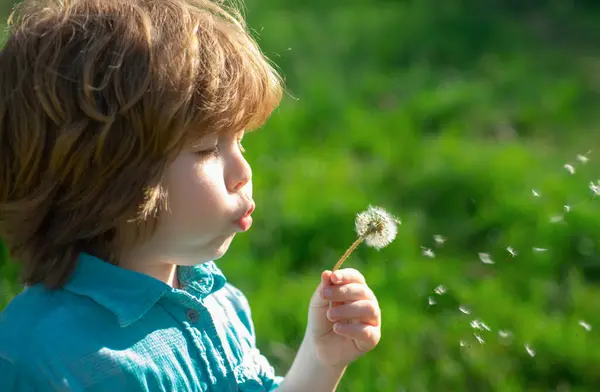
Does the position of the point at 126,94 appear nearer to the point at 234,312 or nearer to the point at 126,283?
the point at 126,283

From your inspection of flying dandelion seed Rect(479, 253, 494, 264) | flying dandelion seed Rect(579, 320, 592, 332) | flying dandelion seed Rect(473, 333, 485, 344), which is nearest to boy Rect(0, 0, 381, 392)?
flying dandelion seed Rect(473, 333, 485, 344)

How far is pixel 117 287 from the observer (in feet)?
5.27

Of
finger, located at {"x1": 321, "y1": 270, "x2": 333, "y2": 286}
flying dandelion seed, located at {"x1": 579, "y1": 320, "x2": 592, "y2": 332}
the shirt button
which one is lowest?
flying dandelion seed, located at {"x1": 579, "y1": 320, "x2": 592, "y2": 332}

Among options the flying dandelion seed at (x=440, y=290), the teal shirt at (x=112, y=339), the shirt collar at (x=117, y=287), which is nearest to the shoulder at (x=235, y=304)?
the teal shirt at (x=112, y=339)

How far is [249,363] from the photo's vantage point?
1.79 metres

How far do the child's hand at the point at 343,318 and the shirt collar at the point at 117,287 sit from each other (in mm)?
253

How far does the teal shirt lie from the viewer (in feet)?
5.05

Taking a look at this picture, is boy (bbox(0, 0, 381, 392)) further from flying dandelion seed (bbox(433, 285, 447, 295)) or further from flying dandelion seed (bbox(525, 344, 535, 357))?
flying dandelion seed (bbox(433, 285, 447, 295))

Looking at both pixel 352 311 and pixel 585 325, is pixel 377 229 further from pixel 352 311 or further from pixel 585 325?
pixel 585 325

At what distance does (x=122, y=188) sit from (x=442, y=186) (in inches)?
77.2

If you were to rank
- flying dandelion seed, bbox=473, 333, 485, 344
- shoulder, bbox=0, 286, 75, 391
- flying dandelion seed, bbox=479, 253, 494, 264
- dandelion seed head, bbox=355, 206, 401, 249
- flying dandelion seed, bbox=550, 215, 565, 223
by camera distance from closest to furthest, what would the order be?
shoulder, bbox=0, 286, 75, 391, dandelion seed head, bbox=355, 206, 401, 249, flying dandelion seed, bbox=473, 333, 485, 344, flying dandelion seed, bbox=479, 253, 494, 264, flying dandelion seed, bbox=550, 215, 565, 223

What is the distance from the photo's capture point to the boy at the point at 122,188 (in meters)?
1.54

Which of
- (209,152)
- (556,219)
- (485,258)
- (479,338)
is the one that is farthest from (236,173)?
(556,219)

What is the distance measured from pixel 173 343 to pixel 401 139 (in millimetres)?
2242
